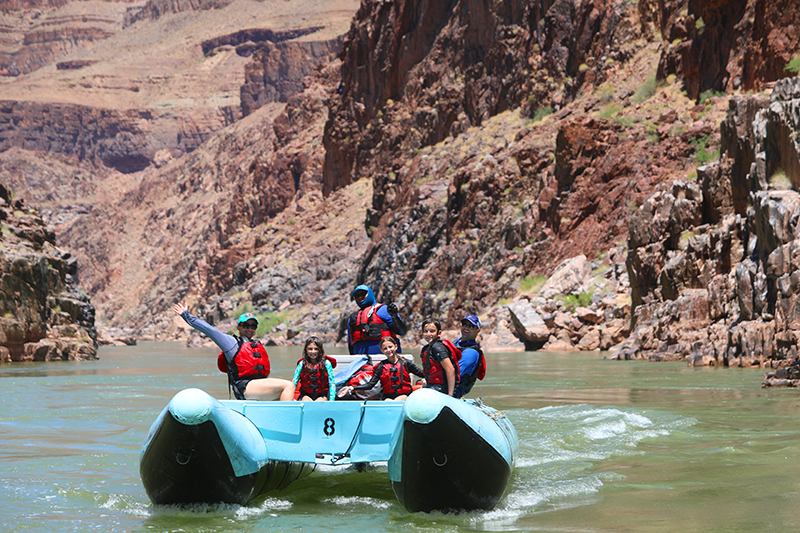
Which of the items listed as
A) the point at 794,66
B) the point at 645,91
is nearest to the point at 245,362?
the point at 794,66

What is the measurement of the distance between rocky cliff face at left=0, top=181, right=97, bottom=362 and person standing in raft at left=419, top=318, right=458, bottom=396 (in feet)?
111

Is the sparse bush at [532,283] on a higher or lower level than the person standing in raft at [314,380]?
higher

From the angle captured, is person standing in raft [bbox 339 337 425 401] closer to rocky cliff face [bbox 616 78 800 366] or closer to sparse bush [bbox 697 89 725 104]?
rocky cliff face [bbox 616 78 800 366]

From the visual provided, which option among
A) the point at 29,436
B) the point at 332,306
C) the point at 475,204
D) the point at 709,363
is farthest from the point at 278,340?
the point at 29,436

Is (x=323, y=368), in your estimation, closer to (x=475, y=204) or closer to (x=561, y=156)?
(x=561, y=156)

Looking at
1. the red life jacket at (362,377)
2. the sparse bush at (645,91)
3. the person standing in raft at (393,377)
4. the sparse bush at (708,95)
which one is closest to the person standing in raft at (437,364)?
the person standing in raft at (393,377)

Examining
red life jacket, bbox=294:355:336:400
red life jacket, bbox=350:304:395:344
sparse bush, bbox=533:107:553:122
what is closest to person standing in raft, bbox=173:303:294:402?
red life jacket, bbox=294:355:336:400

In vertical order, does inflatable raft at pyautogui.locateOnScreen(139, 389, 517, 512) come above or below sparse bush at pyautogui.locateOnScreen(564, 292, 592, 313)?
below

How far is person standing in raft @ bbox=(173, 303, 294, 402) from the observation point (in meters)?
11.2

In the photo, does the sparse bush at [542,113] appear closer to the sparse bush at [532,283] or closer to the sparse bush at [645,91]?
the sparse bush at [645,91]

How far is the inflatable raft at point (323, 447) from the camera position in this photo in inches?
335

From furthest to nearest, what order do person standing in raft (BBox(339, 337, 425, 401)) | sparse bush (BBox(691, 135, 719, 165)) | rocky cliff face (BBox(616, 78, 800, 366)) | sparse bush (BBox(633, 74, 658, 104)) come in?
sparse bush (BBox(633, 74, 658, 104)) < sparse bush (BBox(691, 135, 719, 165)) < rocky cliff face (BBox(616, 78, 800, 366)) < person standing in raft (BBox(339, 337, 425, 401))

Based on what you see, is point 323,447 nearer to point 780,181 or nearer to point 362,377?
point 362,377

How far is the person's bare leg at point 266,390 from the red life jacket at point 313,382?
0.24 meters
